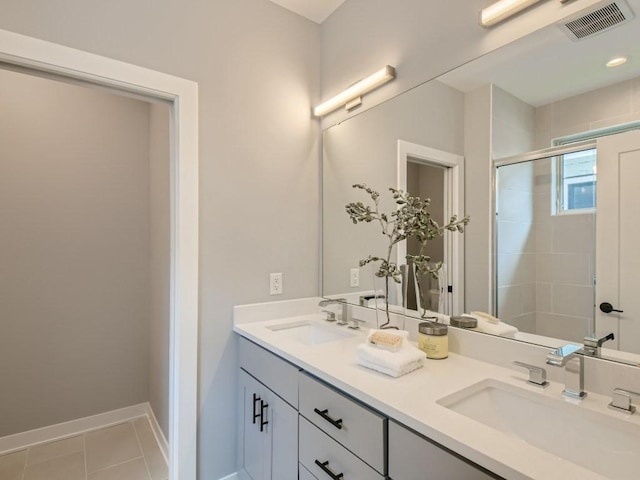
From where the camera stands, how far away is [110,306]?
249 cm

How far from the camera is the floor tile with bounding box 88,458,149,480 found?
6.30ft

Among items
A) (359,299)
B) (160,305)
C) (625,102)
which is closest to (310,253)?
(359,299)

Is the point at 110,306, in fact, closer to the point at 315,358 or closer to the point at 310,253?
the point at 310,253

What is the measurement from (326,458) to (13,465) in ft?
6.97

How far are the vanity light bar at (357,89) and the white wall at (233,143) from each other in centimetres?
12

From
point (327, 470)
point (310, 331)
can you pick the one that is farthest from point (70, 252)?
point (327, 470)

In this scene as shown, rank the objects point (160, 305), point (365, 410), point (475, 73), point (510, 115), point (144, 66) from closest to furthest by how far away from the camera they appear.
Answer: point (365, 410) < point (510, 115) < point (475, 73) < point (144, 66) < point (160, 305)

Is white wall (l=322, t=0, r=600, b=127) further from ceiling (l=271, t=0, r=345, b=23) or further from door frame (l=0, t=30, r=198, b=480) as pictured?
door frame (l=0, t=30, r=198, b=480)

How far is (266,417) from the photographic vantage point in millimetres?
1476

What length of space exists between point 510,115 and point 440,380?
97 cm

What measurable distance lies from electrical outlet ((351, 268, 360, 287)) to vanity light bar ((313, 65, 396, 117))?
95 cm

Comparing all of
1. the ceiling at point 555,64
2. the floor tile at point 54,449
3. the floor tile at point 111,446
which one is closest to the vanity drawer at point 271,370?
the floor tile at point 111,446

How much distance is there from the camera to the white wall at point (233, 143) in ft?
5.10

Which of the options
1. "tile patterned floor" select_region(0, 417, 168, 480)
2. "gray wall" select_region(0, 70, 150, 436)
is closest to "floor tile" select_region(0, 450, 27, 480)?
"tile patterned floor" select_region(0, 417, 168, 480)
